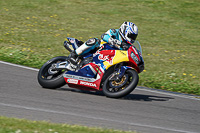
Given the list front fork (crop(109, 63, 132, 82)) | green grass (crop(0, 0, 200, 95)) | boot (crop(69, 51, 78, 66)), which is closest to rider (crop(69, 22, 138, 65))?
boot (crop(69, 51, 78, 66))

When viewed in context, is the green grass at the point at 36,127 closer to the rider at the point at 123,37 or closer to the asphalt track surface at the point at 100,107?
the asphalt track surface at the point at 100,107

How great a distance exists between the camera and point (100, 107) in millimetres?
7059

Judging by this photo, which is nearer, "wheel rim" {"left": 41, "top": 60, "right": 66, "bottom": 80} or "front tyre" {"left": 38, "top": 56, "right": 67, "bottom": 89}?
"front tyre" {"left": 38, "top": 56, "right": 67, "bottom": 89}

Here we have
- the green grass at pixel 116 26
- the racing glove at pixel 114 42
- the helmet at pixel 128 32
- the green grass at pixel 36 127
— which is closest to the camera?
the green grass at pixel 36 127

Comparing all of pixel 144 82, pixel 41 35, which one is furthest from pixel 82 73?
pixel 41 35

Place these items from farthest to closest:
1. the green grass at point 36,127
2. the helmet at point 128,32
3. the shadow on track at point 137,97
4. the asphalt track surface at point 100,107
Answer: the shadow on track at point 137,97 → the helmet at point 128,32 → the asphalt track surface at point 100,107 → the green grass at point 36,127

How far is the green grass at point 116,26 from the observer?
11.6m

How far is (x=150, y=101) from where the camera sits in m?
8.17

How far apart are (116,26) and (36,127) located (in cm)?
1377

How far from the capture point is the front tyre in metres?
8.20

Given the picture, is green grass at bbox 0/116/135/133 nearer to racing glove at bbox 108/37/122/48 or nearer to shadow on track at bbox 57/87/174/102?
racing glove at bbox 108/37/122/48

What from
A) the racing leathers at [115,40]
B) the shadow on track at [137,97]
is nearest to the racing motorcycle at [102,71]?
the racing leathers at [115,40]

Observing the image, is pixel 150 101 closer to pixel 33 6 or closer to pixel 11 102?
pixel 11 102

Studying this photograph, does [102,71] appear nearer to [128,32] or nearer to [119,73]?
[119,73]
